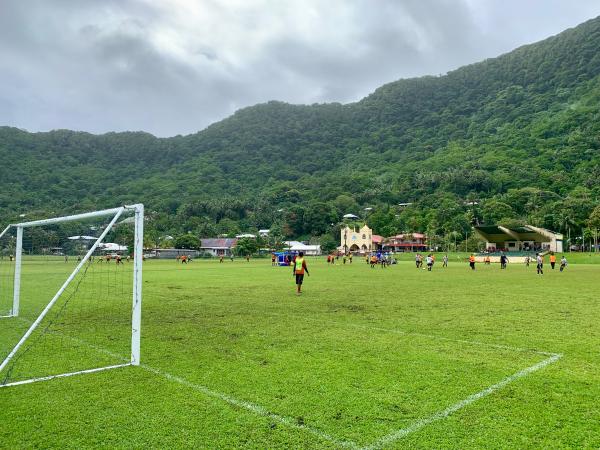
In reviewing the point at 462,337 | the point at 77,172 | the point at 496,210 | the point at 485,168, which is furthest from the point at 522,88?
the point at 462,337

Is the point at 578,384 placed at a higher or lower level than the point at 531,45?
lower

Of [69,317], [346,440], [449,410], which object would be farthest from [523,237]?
[346,440]

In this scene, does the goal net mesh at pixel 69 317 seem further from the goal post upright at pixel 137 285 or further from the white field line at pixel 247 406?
the white field line at pixel 247 406

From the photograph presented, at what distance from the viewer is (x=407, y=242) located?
11069 centimetres

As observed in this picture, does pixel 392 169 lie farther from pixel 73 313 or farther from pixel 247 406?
pixel 247 406

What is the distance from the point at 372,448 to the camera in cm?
395

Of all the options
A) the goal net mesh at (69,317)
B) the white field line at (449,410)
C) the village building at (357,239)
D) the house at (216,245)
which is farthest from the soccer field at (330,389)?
the house at (216,245)

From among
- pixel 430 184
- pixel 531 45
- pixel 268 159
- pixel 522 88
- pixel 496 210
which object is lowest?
pixel 496 210

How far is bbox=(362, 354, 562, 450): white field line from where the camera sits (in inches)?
161

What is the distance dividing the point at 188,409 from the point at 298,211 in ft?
428

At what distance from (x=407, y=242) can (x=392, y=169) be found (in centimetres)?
6457

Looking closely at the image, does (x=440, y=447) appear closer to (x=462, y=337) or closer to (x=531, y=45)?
(x=462, y=337)

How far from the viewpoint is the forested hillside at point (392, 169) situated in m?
114

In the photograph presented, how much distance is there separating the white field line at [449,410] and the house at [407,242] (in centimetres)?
10258
